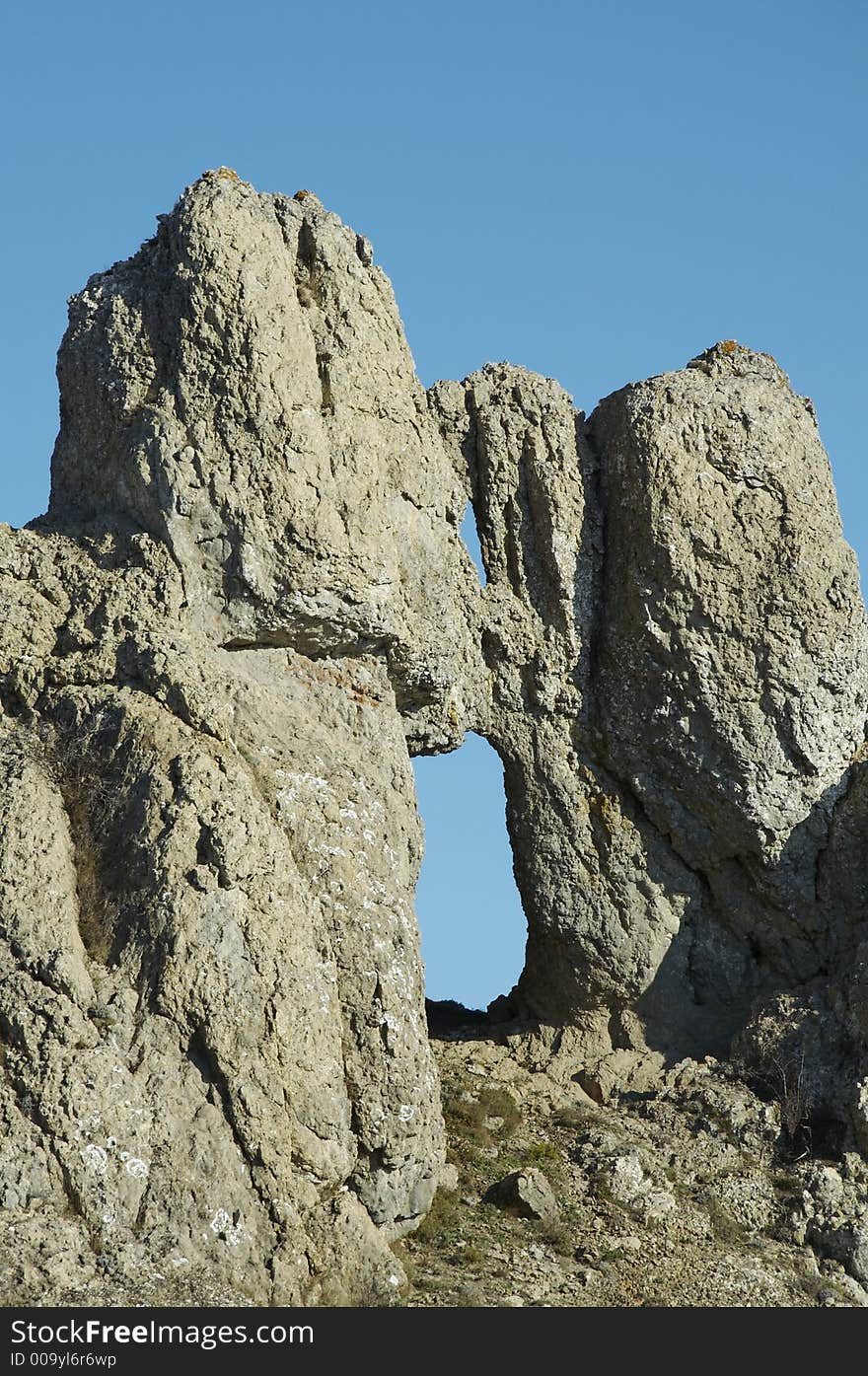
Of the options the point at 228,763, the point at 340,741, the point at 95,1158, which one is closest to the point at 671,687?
the point at 340,741

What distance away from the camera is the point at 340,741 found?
78.7ft

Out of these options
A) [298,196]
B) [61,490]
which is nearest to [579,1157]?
[61,490]

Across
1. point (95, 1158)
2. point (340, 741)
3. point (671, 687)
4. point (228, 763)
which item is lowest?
point (95, 1158)

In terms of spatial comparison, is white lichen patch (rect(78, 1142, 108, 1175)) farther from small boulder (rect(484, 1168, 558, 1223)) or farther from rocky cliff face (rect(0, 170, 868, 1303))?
small boulder (rect(484, 1168, 558, 1223))

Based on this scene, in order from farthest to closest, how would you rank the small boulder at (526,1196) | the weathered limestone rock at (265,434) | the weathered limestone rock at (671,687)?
the weathered limestone rock at (671,687), the weathered limestone rock at (265,434), the small boulder at (526,1196)

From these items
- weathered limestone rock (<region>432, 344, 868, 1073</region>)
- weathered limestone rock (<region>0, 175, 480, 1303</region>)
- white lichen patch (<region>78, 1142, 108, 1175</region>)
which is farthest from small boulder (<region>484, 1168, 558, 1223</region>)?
white lichen patch (<region>78, 1142, 108, 1175</region>)

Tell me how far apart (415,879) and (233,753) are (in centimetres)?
315

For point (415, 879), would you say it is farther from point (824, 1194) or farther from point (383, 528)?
point (824, 1194)

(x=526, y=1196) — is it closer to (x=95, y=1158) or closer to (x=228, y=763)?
(x=95, y=1158)

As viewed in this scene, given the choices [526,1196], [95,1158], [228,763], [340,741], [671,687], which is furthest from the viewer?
[671,687]

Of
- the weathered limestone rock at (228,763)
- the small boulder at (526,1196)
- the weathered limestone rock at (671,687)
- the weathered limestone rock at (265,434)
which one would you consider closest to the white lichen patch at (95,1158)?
the weathered limestone rock at (228,763)

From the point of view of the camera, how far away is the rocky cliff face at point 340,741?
2067 centimetres

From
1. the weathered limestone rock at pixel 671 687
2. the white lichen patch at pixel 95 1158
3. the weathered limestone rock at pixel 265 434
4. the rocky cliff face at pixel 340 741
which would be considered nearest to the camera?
A: the white lichen patch at pixel 95 1158

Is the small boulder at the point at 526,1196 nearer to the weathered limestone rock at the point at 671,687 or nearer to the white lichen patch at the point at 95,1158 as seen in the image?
the weathered limestone rock at the point at 671,687
